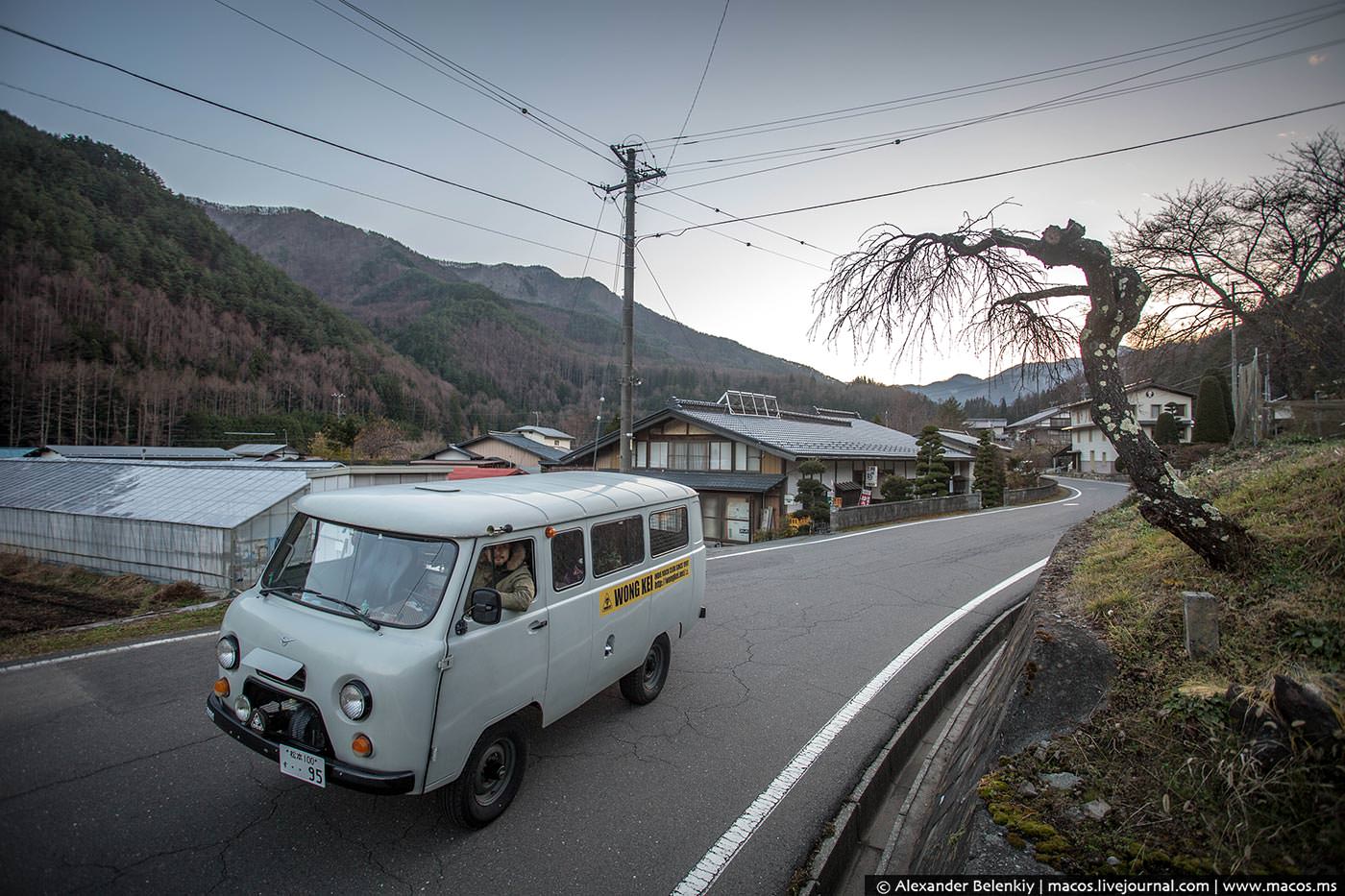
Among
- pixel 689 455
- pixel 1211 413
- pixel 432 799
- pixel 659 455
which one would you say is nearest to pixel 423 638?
pixel 432 799

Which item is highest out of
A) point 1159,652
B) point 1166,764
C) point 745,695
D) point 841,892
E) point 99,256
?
point 99,256

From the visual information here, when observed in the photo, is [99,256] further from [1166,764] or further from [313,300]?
[1166,764]

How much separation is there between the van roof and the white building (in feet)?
146

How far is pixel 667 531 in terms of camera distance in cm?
578

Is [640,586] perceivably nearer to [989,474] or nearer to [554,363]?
[989,474]

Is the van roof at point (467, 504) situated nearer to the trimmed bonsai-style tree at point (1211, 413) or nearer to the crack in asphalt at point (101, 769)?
the crack in asphalt at point (101, 769)

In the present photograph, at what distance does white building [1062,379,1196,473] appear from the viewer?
1682 inches

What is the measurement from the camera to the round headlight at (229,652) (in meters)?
3.59

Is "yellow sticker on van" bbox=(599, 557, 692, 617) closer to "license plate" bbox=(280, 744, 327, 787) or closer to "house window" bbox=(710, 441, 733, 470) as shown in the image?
"license plate" bbox=(280, 744, 327, 787)

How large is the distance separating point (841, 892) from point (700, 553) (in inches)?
135

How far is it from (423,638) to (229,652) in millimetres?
1475

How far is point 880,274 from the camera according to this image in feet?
19.6

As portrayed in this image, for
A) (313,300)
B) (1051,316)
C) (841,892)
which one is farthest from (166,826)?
(313,300)

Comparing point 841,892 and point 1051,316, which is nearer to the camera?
point 841,892
